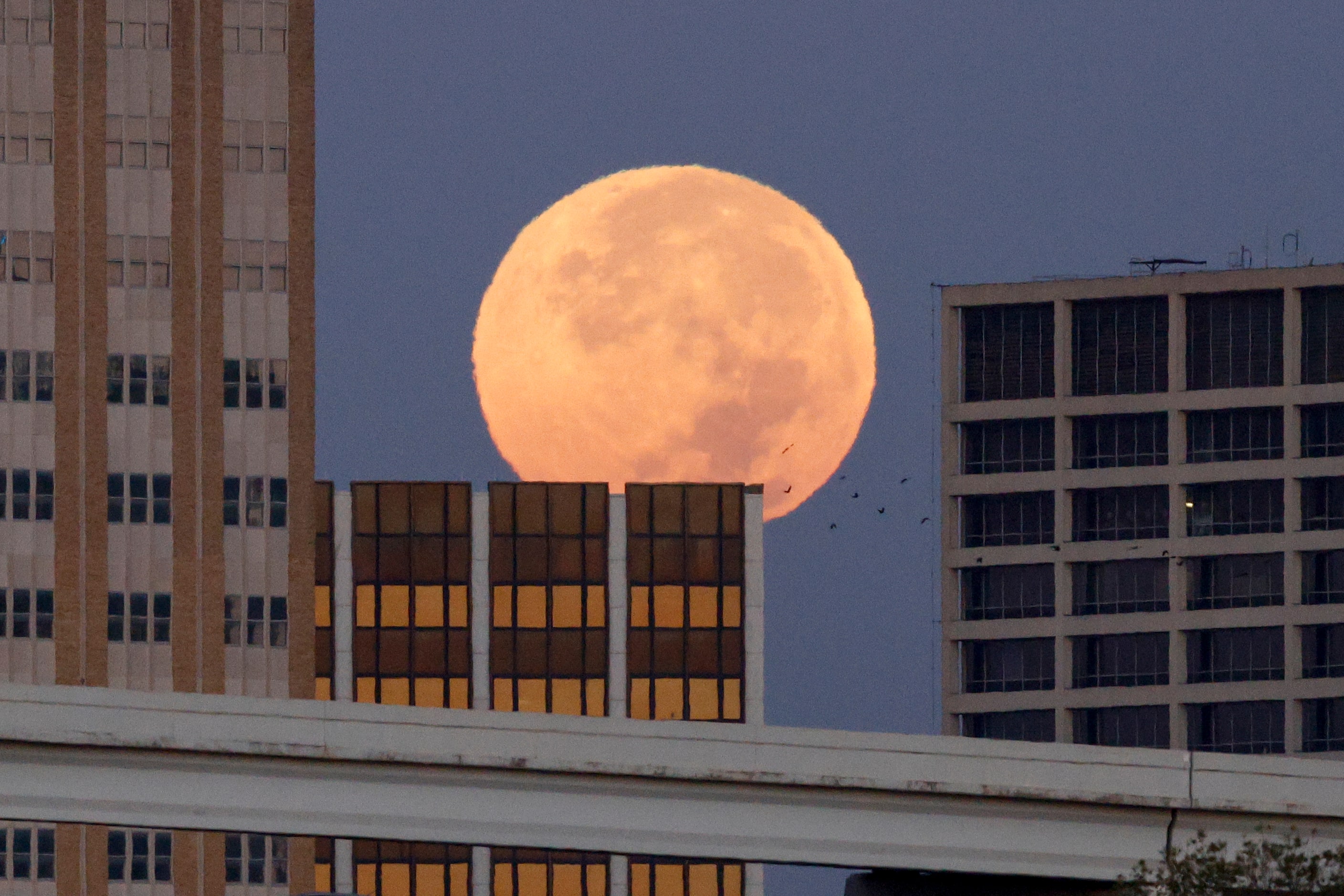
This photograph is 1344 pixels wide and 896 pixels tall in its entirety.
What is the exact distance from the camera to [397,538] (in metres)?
147

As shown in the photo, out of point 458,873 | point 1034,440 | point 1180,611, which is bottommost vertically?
point 458,873

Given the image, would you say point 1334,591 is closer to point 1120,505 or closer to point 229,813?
point 1120,505

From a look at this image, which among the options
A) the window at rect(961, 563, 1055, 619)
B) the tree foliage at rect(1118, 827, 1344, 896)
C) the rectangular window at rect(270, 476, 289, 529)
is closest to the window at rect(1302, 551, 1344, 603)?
the window at rect(961, 563, 1055, 619)

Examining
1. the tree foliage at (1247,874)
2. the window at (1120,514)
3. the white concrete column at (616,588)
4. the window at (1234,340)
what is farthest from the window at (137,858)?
the tree foliage at (1247,874)

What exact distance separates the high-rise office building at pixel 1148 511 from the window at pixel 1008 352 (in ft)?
0.38

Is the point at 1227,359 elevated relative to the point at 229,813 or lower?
elevated

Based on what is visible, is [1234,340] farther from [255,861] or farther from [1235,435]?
[255,861]

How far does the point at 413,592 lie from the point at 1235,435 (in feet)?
155

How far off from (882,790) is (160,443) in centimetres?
6389

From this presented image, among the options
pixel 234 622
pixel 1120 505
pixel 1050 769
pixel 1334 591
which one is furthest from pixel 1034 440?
pixel 1050 769

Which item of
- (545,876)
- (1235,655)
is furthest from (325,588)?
(1235,655)

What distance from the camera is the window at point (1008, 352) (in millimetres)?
154500

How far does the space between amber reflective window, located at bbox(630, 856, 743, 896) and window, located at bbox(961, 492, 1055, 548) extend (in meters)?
25.7

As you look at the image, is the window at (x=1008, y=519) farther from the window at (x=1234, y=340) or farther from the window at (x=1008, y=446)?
the window at (x=1234, y=340)
